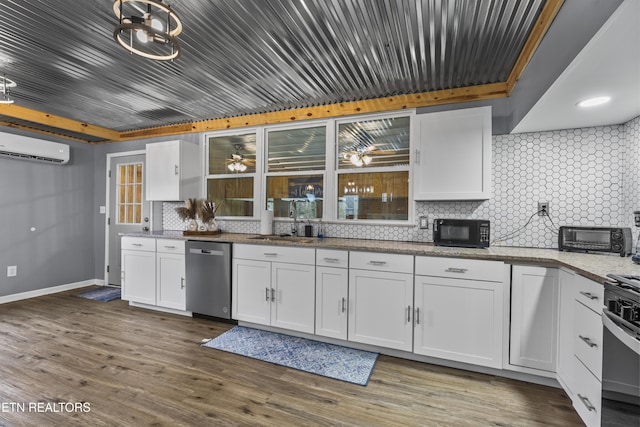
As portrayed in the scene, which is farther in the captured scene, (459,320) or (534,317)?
(459,320)

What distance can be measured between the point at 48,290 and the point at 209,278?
3.05 meters

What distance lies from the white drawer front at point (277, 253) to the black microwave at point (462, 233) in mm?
1169

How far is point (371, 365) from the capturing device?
2354 mm

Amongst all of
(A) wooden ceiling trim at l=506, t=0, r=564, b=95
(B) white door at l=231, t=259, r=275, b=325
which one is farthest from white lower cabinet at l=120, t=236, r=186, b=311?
(A) wooden ceiling trim at l=506, t=0, r=564, b=95

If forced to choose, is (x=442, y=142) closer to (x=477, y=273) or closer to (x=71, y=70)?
(x=477, y=273)

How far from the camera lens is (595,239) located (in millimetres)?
2256

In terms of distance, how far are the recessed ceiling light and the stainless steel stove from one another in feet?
3.88

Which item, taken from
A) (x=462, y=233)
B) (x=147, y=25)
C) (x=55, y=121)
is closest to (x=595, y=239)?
(x=462, y=233)

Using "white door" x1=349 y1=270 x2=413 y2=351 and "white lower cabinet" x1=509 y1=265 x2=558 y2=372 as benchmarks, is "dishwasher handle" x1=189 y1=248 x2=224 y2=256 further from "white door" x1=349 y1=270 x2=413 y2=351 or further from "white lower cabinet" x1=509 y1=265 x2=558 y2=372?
"white lower cabinet" x1=509 y1=265 x2=558 y2=372

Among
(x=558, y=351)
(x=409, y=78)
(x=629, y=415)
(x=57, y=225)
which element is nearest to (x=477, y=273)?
(x=558, y=351)

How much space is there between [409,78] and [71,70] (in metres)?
3.07

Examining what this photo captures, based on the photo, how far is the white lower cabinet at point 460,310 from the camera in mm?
2195

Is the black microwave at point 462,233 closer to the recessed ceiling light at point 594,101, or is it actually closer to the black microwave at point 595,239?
the black microwave at point 595,239

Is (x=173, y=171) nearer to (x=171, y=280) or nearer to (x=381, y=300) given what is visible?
(x=171, y=280)
